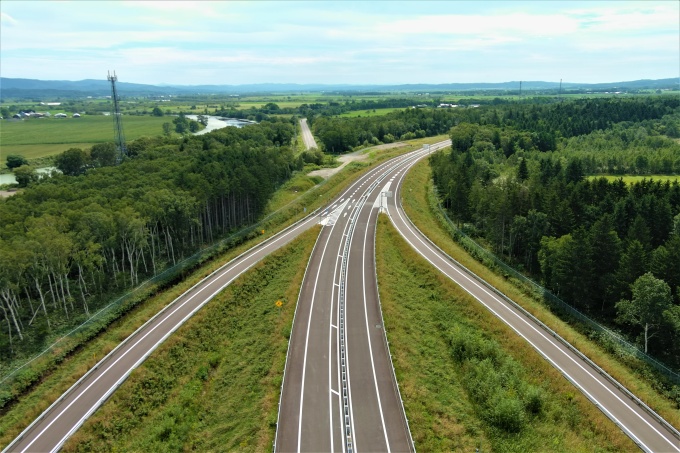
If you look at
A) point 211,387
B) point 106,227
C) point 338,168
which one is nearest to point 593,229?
point 211,387

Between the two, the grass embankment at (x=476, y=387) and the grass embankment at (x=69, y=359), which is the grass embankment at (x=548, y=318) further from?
the grass embankment at (x=69, y=359)

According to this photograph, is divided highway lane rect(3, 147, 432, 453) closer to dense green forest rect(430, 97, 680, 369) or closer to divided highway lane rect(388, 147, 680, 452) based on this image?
divided highway lane rect(388, 147, 680, 452)

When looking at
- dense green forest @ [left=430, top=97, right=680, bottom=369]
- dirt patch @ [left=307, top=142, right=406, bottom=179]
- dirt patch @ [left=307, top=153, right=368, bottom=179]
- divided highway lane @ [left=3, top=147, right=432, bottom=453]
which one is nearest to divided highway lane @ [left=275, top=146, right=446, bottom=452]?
divided highway lane @ [left=3, top=147, right=432, bottom=453]

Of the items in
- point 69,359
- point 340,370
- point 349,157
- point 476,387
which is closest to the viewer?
point 476,387

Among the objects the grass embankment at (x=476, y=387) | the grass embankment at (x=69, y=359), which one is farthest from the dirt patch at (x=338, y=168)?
the grass embankment at (x=476, y=387)

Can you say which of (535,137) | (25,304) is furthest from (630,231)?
(535,137)

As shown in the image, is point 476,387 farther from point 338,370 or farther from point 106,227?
point 106,227
